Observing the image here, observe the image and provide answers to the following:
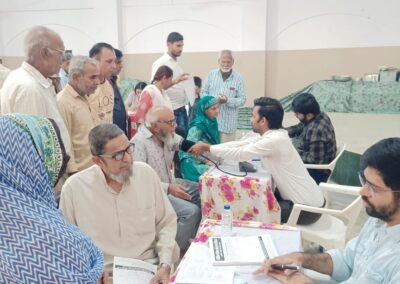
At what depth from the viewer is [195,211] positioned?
105 inches

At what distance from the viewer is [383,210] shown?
1386 mm

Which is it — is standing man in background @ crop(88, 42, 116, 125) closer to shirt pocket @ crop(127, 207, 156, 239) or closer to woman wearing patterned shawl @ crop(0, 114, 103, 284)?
shirt pocket @ crop(127, 207, 156, 239)

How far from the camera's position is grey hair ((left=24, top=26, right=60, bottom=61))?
6.97 ft

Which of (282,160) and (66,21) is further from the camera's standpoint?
(66,21)

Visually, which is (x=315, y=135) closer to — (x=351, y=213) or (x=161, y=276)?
(x=351, y=213)

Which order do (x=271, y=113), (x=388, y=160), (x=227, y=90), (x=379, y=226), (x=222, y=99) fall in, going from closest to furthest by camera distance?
(x=388, y=160), (x=379, y=226), (x=271, y=113), (x=222, y=99), (x=227, y=90)

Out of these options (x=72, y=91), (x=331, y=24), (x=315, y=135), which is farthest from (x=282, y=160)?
(x=331, y=24)

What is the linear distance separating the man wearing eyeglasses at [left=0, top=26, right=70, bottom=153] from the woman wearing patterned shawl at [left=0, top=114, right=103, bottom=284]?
43.2 inches

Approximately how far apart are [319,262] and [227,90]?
330cm

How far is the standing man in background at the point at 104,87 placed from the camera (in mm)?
2855

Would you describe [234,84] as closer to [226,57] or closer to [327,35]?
[226,57]

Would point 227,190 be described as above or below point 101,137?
below

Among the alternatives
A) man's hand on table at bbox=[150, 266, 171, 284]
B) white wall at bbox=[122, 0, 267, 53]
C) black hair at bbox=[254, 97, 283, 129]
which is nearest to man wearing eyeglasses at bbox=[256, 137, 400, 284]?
man's hand on table at bbox=[150, 266, 171, 284]

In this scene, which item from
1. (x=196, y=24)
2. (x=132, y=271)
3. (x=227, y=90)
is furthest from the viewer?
(x=196, y=24)
